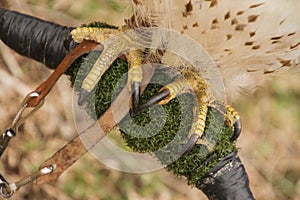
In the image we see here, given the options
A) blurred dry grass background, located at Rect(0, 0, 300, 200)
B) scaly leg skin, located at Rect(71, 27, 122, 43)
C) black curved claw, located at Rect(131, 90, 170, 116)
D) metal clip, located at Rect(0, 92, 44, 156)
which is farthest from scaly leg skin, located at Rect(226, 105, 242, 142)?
blurred dry grass background, located at Rect(0, 0, 300, 200)

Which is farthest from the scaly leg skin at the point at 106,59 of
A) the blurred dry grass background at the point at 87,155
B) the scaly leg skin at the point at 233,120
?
the blurred dry grass background at the point at 87,155

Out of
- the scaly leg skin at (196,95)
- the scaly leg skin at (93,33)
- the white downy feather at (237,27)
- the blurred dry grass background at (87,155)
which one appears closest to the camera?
the white downy feather at (237,27)

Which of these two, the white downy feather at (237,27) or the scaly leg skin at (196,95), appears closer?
the white downy feather at (237,27)

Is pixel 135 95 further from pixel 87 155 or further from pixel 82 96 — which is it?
pixel 87 155

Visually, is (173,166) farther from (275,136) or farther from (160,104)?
(275,136)

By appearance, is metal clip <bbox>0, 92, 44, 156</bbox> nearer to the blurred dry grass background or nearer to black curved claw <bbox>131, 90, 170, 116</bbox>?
black curved claw <bbox>131, 90, 170, 116</bbox>

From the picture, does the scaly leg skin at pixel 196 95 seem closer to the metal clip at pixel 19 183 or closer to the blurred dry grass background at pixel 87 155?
the metal clip at pixel 19 183

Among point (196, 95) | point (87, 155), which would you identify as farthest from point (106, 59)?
point (87, 155)

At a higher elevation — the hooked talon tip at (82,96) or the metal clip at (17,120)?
the hooked talon tip at (82,96)
